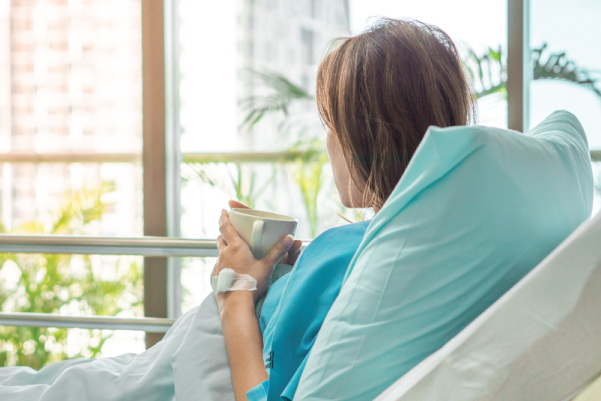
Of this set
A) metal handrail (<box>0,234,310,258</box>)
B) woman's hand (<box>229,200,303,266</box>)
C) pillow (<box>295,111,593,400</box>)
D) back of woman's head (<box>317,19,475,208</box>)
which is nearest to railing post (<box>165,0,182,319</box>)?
metal handrail (<box>0,234,310,258</box>)

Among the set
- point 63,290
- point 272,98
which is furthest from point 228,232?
point 63,290

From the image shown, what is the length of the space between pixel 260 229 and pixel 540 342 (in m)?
0.50

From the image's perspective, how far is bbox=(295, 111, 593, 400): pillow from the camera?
0.47 metres

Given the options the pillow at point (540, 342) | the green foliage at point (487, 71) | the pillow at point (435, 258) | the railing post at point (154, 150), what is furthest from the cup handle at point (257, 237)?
the green foliage at point (487, 71)

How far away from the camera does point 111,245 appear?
141 centimetres

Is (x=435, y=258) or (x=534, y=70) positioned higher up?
(x=534, y=70)

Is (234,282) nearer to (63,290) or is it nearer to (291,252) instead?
(291,252)

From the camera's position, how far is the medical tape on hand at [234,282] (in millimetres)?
805

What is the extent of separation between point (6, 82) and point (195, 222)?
1223 millimetres

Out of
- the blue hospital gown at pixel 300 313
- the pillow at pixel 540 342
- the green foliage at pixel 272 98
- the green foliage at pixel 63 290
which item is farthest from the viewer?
the green foliage at pixel 63 290

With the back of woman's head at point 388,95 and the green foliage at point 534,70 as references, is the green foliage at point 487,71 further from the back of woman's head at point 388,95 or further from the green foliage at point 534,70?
the back of woman's head at point 388,95

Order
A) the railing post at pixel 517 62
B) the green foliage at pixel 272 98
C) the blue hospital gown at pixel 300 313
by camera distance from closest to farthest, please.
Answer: the blue hospital gown at pixel 300 313 → the railing post at pixel 517 62 → the green foliage at pixel 272 98

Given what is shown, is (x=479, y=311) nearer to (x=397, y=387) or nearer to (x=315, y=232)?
(x=397, y=387)

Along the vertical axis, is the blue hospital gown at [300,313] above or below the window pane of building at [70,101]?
below
